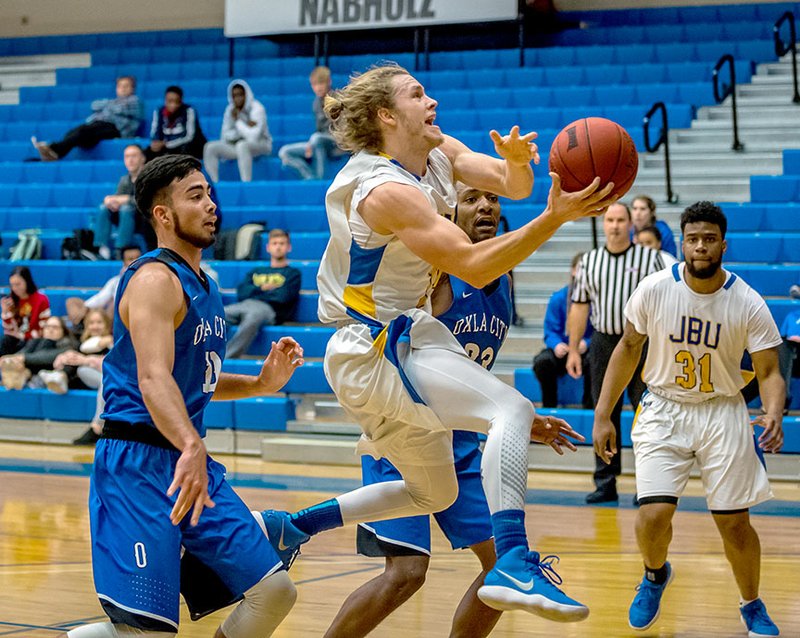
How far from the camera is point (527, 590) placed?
3070 millimetres

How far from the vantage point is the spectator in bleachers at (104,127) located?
45.1 feet

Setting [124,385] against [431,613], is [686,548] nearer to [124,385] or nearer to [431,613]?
[431,613]

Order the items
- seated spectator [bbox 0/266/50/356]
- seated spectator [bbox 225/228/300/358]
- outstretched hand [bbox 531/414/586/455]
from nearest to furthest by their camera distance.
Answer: outstretched hand [bbox 531/414/586/455]
seated spectator [bbox 225/228/300/358]
seated spectator [bbox 0/266/50/356]

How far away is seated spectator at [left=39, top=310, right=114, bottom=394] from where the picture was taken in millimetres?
10047

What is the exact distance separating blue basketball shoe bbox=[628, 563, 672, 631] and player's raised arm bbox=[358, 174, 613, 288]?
6.88ft

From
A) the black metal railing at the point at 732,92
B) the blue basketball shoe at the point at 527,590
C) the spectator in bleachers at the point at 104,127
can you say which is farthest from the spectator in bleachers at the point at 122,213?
the blue basketball shoe at the point at 527,590

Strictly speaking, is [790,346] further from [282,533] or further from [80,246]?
[80,246]

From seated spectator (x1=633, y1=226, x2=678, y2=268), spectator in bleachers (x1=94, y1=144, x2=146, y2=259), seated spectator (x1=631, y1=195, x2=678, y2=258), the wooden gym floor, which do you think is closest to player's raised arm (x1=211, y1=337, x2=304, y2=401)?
the wooden gym floor

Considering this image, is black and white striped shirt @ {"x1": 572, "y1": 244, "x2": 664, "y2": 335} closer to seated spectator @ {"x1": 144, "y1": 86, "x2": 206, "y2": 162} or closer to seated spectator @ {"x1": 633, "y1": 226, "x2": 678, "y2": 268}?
seated spectator @ {"x1": 633, "y1": 226, "x2": 678, "y2": 268}

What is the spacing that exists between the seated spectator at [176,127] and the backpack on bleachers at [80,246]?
0.98 m

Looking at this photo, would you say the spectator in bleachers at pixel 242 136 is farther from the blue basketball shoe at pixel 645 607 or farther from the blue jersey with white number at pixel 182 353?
the blue jersey with white number at pixel 182 353

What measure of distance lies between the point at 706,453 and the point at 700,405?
19cm

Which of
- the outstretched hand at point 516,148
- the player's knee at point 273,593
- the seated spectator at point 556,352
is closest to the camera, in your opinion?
the player's knee at point 273,593

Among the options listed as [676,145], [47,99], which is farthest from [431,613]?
[47,99]
